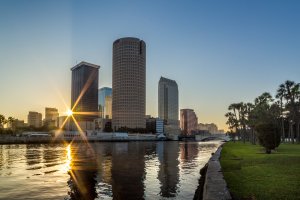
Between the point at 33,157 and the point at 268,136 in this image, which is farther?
the point at 33,157

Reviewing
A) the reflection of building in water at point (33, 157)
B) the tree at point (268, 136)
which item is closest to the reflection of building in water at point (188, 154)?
the tree at point (268, 136)

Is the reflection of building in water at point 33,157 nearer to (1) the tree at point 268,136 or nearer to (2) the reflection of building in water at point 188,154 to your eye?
(2) the reflection of building in water at point 188,154

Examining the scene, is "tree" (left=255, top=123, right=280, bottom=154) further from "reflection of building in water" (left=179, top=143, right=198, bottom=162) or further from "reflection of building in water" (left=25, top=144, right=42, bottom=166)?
"reflection of building in water" (left=25, top=144, right=42, bottom=166)

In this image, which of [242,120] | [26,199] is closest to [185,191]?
[26,199]

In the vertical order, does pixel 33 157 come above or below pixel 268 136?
below

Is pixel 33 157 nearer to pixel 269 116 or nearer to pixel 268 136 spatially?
pixel 268 136

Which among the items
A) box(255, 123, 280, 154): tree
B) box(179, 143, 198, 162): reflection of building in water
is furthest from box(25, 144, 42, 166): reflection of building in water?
box(255, 123, 280, 154): tree

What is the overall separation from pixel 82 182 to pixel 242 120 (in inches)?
5504

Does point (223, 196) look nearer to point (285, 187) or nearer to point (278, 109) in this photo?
point (285, 187)

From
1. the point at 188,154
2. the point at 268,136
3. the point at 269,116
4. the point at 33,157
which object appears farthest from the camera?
the point at 269,116

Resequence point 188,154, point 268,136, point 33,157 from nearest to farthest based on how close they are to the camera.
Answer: point 268,136, point 33,157, point 188,154

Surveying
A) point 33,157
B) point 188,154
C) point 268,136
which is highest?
point 268,136

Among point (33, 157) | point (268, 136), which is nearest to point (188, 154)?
point (268, 136)

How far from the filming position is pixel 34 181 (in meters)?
28.0
